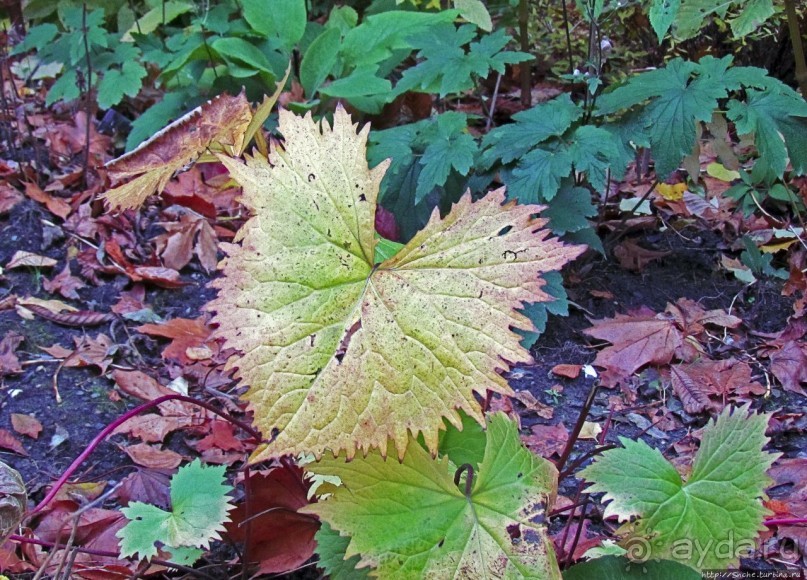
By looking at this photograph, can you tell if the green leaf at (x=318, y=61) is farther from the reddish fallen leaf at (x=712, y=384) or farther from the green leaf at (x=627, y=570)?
the green leaf at (x=627, y=570)

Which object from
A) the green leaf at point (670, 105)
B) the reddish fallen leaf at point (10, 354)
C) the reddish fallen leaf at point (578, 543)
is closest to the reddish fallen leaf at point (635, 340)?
the green leaf at point (670, 105)

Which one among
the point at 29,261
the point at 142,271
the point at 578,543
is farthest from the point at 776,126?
the point at 29,261

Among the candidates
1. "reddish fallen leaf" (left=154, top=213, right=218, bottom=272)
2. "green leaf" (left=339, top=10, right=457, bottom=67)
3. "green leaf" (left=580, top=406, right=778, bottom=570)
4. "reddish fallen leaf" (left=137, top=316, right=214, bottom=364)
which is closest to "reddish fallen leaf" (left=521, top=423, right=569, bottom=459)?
"green leaf" (left=580, top=406, right=778, bottom=570)

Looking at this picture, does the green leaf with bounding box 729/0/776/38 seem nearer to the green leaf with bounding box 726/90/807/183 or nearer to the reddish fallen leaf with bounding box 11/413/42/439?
the green leaf with bounding box 726/90/807/183

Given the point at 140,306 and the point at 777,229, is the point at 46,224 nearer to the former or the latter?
the point at 140,306

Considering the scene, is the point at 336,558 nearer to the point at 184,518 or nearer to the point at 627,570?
the point at 184,518
